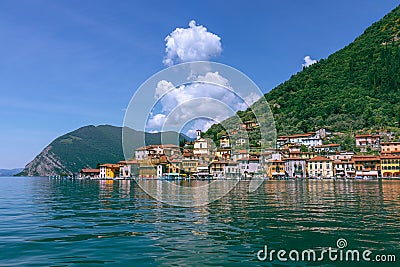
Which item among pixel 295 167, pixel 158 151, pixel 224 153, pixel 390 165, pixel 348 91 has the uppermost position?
pixel 348 91

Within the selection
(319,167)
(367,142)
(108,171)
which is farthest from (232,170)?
(108,171)

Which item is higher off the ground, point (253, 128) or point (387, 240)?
point (253, 128)

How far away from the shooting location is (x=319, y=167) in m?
82.6

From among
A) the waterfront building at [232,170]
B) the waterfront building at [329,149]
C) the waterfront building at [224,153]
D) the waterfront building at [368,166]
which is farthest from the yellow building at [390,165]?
the waterfront building at [224,153]

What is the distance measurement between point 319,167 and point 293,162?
6.24m

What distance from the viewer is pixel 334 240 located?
10.1 m

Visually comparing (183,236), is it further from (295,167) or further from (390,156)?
(295,167)

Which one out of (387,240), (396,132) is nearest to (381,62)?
(396,132)

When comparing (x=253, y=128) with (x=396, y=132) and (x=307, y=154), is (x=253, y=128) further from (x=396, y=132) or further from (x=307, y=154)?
(x=396, y=132)

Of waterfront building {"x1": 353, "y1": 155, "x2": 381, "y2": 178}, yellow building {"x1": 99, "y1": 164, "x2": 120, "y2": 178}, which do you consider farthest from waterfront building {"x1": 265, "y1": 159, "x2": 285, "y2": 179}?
yellow building {"x1": 99, "y1": 164, "x2": 120, "y2": 178}

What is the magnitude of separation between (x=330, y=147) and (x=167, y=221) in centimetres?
8411

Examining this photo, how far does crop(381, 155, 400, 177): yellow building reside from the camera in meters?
73.1

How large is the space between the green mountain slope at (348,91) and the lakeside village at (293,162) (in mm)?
9283

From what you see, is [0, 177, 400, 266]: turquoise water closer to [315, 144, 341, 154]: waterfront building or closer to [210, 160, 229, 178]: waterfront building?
[210, 160, 229, 178]: waterfront building
